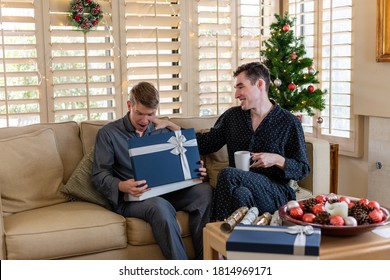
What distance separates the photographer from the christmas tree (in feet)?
14.0

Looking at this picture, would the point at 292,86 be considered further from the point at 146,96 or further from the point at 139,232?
the point at 139,232

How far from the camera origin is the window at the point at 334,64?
168 inches

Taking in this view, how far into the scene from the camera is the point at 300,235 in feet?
6.93

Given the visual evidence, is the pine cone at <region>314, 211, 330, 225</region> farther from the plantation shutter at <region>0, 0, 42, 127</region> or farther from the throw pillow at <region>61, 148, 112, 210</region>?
the plantation shutter at <region>0, 0, 42, 127</region>

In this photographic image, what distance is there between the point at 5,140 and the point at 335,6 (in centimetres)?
246

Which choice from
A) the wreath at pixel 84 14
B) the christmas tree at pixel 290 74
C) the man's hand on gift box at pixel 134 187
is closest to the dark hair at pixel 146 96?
the man's hand on gift box at pixel 134 187

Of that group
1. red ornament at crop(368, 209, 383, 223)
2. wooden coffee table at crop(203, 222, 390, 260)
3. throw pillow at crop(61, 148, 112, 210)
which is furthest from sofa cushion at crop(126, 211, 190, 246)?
red ornament at crop(368, 209, 383, 223)

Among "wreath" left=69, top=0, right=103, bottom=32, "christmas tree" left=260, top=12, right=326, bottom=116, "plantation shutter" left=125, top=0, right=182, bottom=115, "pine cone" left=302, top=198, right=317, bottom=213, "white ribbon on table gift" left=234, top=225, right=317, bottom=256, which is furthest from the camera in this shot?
"plantation shutter" left=125, top=0, right=182, bottom=115

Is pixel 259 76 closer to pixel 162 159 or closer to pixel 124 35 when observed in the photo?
pixel 162 159

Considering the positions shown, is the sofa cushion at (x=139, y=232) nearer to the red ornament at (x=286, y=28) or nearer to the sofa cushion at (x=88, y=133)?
the sofa cushion at (x=88, y=133)

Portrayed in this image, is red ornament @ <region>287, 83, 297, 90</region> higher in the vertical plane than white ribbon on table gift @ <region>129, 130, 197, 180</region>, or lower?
higher

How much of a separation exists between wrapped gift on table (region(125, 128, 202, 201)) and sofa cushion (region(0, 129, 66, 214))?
44 centimetres

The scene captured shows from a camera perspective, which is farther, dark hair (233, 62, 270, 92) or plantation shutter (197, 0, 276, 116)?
plantation shutter (197, 0, 276, 116)

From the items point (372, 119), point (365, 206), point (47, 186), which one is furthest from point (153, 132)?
point (372, 119)
